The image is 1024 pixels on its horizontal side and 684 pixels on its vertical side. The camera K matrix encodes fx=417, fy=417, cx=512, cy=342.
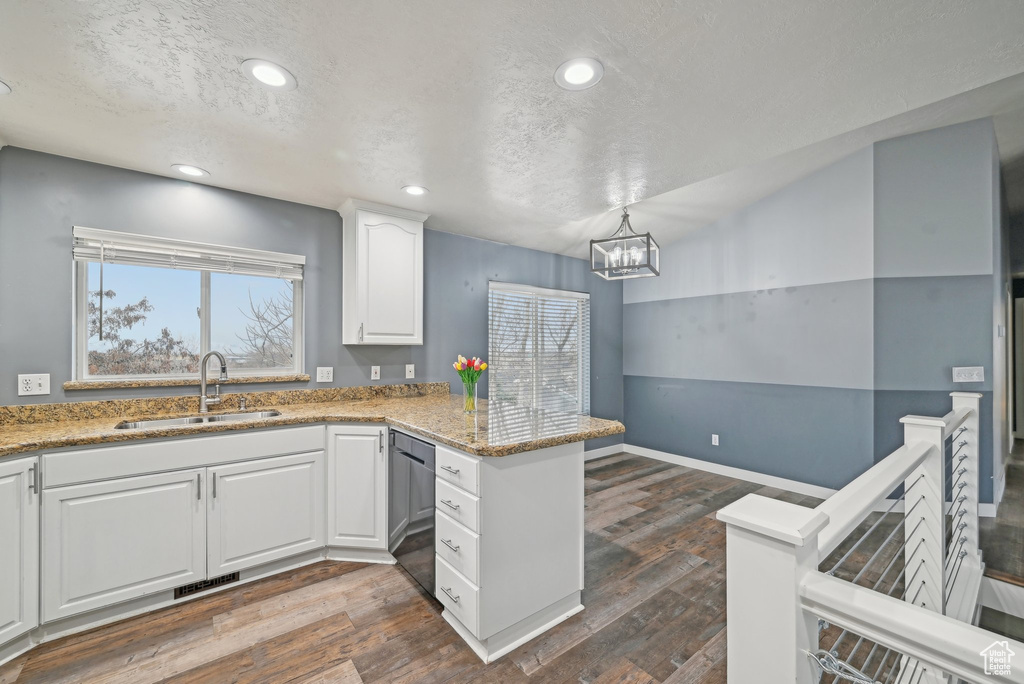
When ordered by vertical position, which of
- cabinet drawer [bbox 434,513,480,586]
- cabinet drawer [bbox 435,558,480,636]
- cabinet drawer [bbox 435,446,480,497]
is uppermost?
cabinet drawer [bbox 435,446,480,497]

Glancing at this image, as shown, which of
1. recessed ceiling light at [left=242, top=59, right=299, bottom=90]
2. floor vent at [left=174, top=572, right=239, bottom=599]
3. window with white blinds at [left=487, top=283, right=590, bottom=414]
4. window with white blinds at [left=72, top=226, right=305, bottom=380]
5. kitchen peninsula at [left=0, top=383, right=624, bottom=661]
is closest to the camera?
recessed ceiling light at [left=242, top=59, right=299, bottom=90]

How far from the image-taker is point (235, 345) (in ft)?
9.34

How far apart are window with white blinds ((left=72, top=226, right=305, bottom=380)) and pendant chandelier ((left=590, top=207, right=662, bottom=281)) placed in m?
2.23

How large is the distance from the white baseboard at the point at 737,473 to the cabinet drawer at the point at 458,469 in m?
3.30

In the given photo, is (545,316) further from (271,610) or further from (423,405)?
(271,610)

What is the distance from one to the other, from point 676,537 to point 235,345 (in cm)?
332

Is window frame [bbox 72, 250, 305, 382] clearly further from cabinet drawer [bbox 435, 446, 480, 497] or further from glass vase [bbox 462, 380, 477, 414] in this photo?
cabinet drawer [bbox 435, 446, 480, 497]

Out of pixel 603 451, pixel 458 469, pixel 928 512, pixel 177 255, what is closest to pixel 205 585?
pixel 458 469

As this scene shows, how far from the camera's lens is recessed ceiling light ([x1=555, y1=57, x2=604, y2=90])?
5.25 ft

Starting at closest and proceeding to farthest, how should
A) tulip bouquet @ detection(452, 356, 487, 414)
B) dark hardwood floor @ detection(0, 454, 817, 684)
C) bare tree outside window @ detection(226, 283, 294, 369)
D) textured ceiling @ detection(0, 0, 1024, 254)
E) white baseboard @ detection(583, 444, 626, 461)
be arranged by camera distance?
textured ceiling @ detection(0, 0, 1024, 254), dark hardwood floor @ detection(0, 454, 817, 684), tulip bouquet @ detection(452, 356, 487, 414), bare tree outside window @ detection(226, 283, 294, 369), white baseboard @ detection(583, 444, 626, 461)

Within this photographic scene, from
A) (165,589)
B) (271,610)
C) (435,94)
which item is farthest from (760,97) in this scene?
(165,589)

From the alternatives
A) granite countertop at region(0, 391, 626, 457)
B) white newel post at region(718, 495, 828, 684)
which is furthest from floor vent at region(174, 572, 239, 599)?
white newel post at region(718, 495, 828, 684)

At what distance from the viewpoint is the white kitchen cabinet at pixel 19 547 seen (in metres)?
1.71

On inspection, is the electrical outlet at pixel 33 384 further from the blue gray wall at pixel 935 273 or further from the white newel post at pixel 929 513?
the blue gray wall at pixel 935 273
